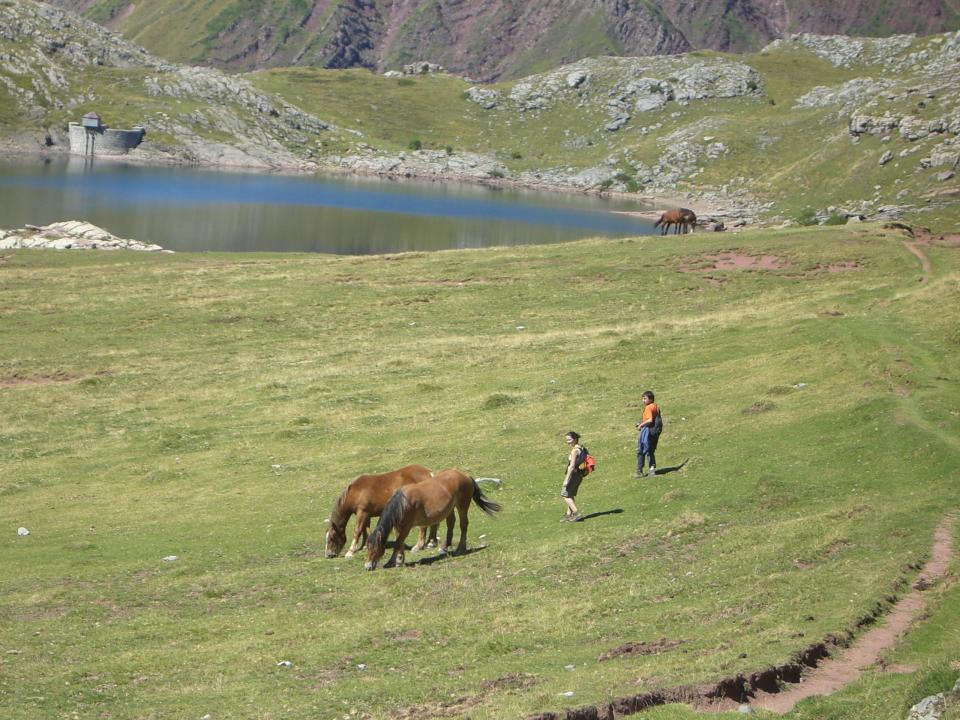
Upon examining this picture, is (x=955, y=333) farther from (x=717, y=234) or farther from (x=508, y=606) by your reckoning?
(x=717, y=234)

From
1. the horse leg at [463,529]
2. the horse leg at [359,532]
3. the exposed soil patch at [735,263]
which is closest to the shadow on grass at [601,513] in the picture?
the horse leg at [463,529]

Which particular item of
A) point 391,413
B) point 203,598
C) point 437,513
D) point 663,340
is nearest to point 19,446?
point 391,413

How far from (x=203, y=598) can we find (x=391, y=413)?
60.6ft

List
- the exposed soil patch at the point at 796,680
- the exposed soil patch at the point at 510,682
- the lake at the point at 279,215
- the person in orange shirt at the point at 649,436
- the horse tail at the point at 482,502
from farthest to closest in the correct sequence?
the lake at the point at 279,215 < the person in orange shirt at the point at 649,436 < the horse tail at the point at 482,502 < the exposed soil patch at the point at 510,682 < the exposed soil patch at the point at 796,680

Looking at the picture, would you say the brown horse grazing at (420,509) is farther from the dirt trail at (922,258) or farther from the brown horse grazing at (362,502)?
the dirt trail at (922,258)

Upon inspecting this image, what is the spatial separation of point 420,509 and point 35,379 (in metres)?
29.7

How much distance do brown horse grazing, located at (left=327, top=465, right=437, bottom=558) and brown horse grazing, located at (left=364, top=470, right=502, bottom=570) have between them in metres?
1.00

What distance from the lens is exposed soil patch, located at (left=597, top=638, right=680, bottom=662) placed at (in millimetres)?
17953

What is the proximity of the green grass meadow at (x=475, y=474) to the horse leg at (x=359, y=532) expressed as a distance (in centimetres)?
43

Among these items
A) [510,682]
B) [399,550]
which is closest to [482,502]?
[399,550]

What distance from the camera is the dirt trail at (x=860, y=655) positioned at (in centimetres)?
1605

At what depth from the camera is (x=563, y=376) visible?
44.7m

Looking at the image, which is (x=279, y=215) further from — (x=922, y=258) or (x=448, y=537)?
(x=448, y=537)

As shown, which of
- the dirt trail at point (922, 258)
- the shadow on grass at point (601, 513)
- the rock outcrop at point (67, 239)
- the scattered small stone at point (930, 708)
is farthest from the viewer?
the rock outcrop at point (67, 239)
